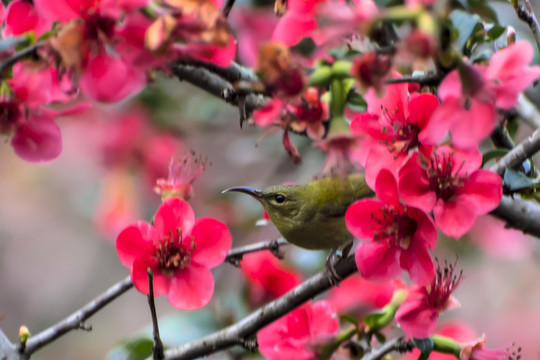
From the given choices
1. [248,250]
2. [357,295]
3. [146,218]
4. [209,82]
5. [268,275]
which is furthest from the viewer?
[146,218]

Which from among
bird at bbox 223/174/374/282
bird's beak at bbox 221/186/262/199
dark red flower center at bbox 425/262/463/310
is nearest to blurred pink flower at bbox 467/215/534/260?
bird at bbox 223/174/374/282

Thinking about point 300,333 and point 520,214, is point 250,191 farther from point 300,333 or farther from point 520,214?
point 520,214

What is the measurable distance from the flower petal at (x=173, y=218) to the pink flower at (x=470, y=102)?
1.43 feet

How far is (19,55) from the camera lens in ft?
2.29

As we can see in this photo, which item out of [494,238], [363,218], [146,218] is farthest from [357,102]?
[494,238]

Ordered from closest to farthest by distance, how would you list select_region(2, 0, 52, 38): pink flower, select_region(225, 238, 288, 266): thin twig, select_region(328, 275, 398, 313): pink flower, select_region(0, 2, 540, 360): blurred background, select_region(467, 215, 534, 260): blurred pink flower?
select_region(2, 0, 52, 38): pink flower < select_region(225, 238, 288, 266): thin twig < select_region(328, 275, 398, 313): pink flower < select_region(0, 2, 540, 360): blurred background < select_region(467, 215, 534, 260): blurred pink flower

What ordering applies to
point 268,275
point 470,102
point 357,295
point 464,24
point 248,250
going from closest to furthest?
point 470,102
point 464,24
point 248,250
point 357,295
point 268,275

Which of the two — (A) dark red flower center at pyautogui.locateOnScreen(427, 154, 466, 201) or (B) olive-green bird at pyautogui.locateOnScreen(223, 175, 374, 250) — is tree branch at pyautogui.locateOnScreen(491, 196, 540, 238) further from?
(B) olive-green bird at pyautogui.locateOnScreen(223, 175, 374, 250)

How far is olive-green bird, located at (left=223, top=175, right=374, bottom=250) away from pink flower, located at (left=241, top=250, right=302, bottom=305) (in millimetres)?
198

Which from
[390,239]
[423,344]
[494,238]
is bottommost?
[494,238]

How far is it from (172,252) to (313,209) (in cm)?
50

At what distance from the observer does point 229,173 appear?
309 centimetres

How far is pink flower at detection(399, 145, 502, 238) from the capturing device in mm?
827

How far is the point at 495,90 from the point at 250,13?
107 cm
